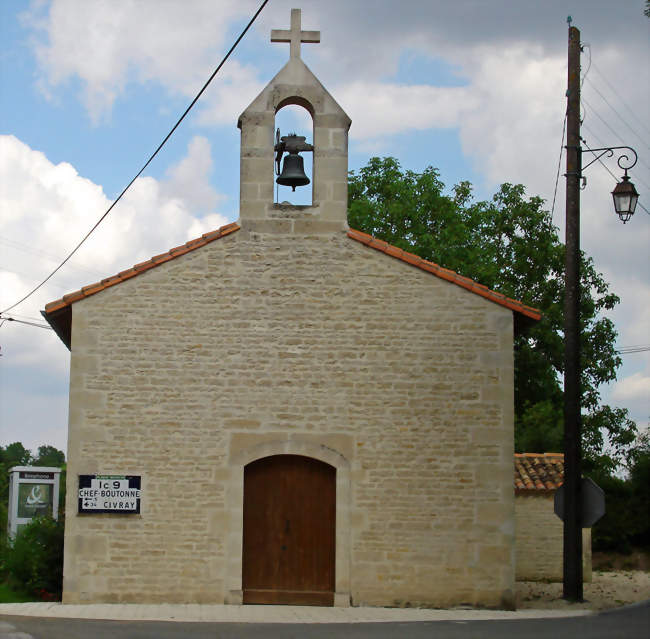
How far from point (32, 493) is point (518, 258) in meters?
20.1

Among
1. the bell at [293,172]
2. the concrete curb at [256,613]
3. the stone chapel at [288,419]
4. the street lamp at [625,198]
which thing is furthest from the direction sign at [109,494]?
the street lamp at [625,198]

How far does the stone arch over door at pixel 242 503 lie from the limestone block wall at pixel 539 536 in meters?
6.87

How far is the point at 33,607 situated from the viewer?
1273cm

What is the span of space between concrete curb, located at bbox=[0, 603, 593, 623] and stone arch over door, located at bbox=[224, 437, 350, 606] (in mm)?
333

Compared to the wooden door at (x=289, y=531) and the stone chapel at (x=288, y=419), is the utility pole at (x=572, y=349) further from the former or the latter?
the wooden door at (x=289, y=531)

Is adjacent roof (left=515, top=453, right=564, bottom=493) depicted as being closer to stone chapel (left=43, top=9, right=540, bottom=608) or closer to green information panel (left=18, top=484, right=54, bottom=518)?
stone chapel (left=43, top=9, right=540, bottom=608)

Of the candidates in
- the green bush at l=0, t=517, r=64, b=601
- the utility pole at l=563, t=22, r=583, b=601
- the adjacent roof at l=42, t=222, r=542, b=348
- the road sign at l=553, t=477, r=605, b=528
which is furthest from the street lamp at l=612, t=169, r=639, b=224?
the green bush at l=0, t=517, r=64, b=601

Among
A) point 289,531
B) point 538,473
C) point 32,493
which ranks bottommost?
point 289,531

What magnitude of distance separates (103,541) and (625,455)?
1987cm

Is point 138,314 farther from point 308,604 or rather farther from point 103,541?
point 308,604

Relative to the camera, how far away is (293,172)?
14.0 m

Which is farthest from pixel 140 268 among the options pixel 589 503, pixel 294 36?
Result: pixel 589 503

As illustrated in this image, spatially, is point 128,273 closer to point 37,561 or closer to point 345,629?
point 37,561

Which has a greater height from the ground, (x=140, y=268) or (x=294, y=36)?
(x=294, y=36)
